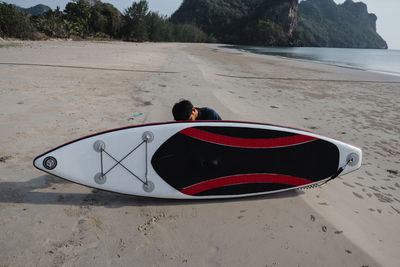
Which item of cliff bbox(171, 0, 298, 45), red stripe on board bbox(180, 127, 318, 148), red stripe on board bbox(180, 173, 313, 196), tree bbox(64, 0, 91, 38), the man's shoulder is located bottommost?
red stripe on board bbox(180, 173, 313, 196)

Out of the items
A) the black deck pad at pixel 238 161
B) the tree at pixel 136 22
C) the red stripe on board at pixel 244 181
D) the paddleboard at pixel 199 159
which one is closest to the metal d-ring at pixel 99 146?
the paddleboard at pixel 199 159

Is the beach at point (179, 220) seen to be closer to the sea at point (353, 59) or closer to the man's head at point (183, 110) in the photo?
the man's head at point (183, 110)

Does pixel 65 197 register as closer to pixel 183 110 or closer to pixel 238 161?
pixel 183 110

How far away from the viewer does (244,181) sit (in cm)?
269

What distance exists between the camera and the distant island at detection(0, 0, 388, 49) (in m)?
34.9

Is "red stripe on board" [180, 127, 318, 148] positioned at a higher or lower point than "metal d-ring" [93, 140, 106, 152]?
higher

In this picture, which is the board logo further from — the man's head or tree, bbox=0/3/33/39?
tree, bbox=0/3/33/39

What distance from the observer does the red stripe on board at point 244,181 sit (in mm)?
2609

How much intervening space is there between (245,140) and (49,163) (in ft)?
6.52

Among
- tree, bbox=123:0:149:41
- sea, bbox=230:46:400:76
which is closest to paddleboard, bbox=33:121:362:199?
sea, bbox=230:46:400:76

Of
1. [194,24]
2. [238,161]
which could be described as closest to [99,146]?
[238,161]

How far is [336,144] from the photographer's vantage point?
2.80m

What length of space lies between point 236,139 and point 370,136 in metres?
3.98

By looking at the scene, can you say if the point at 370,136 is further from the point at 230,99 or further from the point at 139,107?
the point at 139,107
